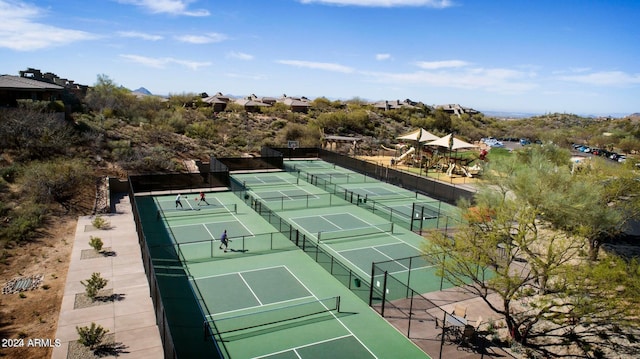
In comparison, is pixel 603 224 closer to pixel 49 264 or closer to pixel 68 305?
pixel 68 305

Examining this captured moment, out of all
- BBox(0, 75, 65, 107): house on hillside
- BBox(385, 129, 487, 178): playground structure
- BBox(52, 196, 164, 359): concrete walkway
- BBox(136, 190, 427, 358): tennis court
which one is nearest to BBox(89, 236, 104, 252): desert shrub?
BBox(52, 196, 164, 359): concrete walkway

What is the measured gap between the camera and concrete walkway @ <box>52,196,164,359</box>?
538 inches

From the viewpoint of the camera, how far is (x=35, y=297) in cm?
1642

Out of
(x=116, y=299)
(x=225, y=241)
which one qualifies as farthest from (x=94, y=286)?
(x=225, y=241)

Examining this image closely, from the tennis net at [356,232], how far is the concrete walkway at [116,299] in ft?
33.4

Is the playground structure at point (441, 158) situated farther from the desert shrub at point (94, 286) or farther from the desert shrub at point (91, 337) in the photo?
the desert shrub at point (91, 337)

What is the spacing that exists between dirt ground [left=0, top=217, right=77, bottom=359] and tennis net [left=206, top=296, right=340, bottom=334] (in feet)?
17.5

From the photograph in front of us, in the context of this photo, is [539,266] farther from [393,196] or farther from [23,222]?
[23,222]

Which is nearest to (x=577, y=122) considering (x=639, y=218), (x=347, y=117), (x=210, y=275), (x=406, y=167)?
(x=347, y=117)

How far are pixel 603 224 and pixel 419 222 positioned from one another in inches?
421

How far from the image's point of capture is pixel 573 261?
23422mm

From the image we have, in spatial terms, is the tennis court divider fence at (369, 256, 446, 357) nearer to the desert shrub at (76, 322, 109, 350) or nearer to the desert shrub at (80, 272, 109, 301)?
the desert shrub at (76, 322, 109, 350)

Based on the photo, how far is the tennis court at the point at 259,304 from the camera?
565 inches

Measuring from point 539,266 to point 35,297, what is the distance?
18.4 m
